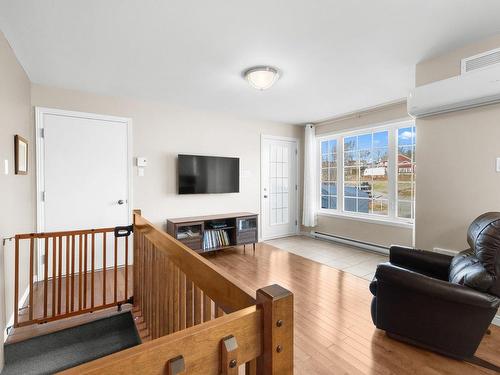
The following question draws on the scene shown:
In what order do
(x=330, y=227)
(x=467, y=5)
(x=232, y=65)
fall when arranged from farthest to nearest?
(x=330, y=227) < (x=232, y=65) < (x=467, y=5)

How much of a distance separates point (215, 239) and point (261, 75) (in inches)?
98.3

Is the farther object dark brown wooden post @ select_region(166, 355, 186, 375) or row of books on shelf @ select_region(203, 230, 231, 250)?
row of books on shelf @ select_region(203, 230, 231, 250)

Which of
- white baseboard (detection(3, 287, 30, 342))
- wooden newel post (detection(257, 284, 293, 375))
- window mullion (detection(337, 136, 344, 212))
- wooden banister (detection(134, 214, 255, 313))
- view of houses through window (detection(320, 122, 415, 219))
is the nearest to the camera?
wooden newel post (detection(257, 284, 293, 375))

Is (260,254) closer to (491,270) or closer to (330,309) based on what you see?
(330,309)

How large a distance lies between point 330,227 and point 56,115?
457 cm

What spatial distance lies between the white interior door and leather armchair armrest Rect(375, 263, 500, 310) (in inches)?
125

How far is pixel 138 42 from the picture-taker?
7.11 feet

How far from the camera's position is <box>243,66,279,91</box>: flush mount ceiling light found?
102 inches

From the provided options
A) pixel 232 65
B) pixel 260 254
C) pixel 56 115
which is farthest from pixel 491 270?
pixel 56 115

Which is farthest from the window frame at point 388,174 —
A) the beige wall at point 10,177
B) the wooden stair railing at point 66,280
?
the beige wall at point 10,177

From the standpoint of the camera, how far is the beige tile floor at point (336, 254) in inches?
136

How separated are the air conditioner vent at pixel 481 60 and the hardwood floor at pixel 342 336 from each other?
2157mm

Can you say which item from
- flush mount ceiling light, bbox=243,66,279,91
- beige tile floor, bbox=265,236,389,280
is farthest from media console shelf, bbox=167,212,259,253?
flush mount ceiling light, bbox=243,66,279,91

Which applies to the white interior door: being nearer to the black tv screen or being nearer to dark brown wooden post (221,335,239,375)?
the black tv screen
